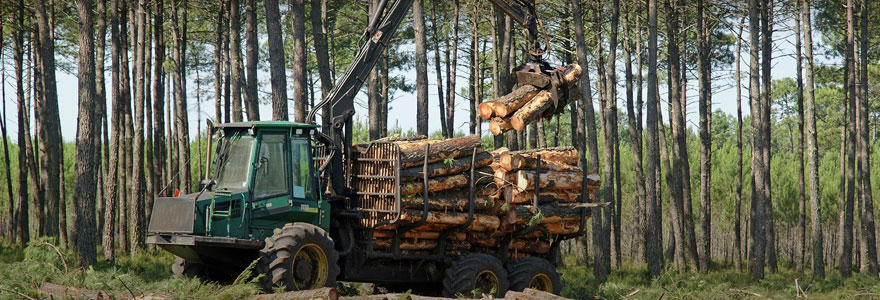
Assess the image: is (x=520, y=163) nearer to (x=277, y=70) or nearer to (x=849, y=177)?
(x=277, y=70)

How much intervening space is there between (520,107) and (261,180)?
4.57 metres

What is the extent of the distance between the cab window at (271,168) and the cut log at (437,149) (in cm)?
161

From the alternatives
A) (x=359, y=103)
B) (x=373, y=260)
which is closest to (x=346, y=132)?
(x=373, y=260)

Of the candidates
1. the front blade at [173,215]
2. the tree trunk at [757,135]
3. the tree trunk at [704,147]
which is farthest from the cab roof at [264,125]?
the tree trunk at [704,147]

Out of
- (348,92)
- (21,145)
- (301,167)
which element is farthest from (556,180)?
(21,145)

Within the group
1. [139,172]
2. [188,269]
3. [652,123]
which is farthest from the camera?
[139,172]

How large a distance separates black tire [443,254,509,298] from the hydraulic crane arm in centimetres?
201

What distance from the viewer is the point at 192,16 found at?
2984 cm

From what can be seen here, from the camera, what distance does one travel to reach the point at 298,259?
10414 mm

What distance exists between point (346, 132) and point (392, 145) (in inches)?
35.6

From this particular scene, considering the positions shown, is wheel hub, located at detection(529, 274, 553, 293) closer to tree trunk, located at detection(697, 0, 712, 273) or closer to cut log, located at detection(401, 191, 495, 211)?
cut log, located at detection(401, 191, 495, 211)

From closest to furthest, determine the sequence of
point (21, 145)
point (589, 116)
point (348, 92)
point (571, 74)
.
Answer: point (348, 92)
point (571, 74)
point (589, 116)
point (21, 145)

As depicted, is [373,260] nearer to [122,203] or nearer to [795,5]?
[122,203]

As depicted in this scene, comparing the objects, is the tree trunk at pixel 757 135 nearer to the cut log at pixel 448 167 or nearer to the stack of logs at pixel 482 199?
the stack of logs at pixel 482 199
